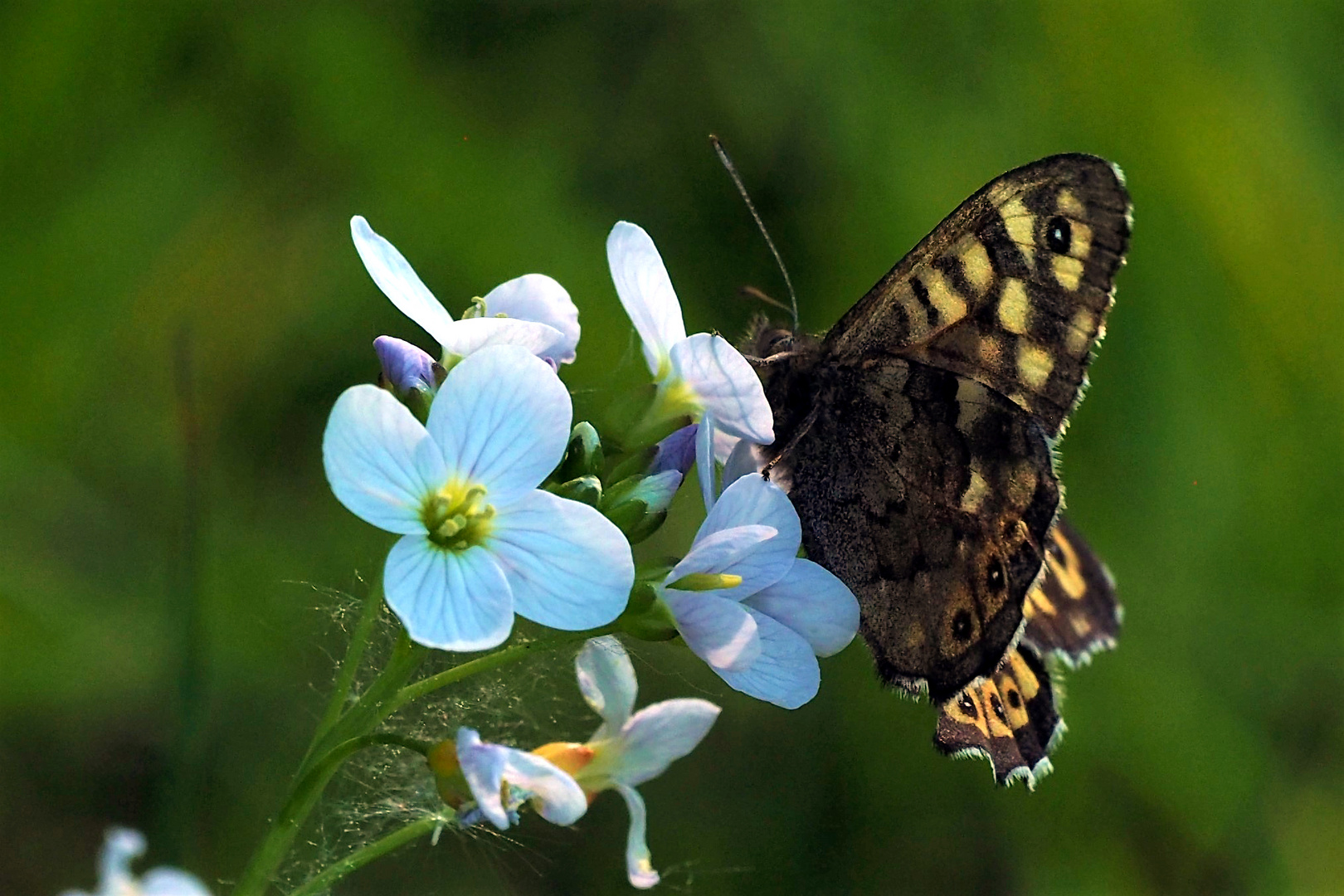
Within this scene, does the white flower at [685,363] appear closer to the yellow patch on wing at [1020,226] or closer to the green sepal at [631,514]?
the green sepal at [631,514]

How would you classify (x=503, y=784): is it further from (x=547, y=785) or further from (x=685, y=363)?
(x=685, y=363)

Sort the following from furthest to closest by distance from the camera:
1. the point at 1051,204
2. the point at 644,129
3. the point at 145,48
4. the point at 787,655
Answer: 1. the point at 644,129
2. the point at 145,48
3. the point at 1051,204
4. the point at 787,655

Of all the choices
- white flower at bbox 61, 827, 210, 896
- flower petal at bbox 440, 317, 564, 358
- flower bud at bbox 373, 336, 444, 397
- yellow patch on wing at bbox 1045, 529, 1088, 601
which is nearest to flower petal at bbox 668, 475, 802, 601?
flower petal at bbox 440, 317, 564, 358

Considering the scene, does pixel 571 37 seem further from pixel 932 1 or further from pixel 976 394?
pixel 976 394

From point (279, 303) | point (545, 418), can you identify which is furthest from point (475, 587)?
point (279, 303)

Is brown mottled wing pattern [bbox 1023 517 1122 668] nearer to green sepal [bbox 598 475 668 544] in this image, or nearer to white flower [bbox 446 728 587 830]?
green sepal [bbox 598 475 668 544]

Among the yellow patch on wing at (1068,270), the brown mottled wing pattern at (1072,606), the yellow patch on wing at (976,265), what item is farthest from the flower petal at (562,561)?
the brown mottled wing pattern at (1072,606)
